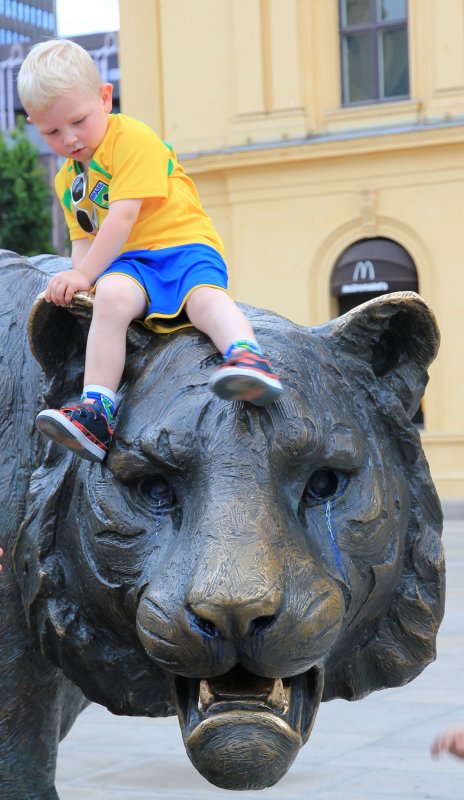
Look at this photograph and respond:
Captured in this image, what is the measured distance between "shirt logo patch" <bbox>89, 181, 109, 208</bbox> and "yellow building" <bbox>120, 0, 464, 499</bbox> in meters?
17.1

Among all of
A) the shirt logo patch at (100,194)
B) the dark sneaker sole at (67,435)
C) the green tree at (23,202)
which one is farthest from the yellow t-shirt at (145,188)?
the green tree at (23,202)

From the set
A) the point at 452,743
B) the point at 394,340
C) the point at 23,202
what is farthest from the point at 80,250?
the point at 23,202

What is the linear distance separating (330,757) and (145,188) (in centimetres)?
408

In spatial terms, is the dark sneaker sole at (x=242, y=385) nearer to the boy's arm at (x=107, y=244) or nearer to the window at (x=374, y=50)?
the boy's arm at (x=107, y=244)

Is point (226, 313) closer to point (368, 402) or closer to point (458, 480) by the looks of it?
point (368, 402)

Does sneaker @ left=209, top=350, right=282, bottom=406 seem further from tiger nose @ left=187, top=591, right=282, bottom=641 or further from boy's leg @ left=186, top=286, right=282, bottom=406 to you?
tiger nose @ left=187, top=591, right=282, bottom=641

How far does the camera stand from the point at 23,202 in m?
30.7

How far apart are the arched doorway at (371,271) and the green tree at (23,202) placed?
34.4ft

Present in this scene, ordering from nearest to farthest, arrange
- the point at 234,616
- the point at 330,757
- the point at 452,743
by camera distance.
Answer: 1. the point at 234,616
2. the point at 452,743
3. the point at 330,757

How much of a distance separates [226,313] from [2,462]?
2.36 ft

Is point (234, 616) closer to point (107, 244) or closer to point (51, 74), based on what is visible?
point (107, 244)

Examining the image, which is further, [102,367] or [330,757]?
[330,757]

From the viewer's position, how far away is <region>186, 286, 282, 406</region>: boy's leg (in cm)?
274

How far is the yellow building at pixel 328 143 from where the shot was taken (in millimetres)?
20625
